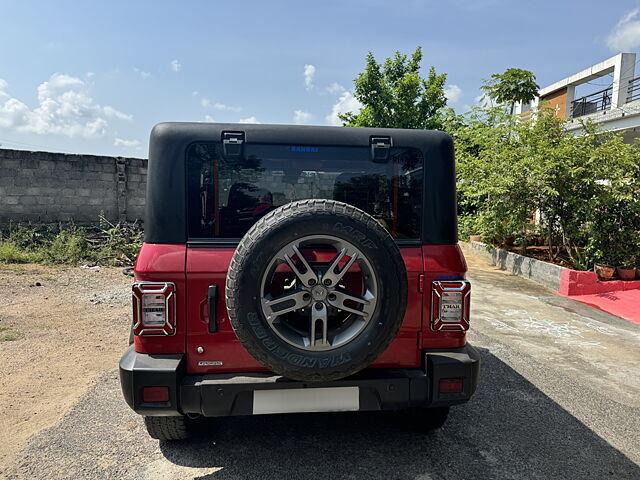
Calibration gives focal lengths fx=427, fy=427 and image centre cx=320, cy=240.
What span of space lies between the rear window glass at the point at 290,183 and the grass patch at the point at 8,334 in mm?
3694

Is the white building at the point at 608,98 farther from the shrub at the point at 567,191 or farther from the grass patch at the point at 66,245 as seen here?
the grass patch at the point at 66,245

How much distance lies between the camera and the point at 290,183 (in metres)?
2.49

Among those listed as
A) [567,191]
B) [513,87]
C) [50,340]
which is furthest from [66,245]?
[513,87]

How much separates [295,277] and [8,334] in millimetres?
4314

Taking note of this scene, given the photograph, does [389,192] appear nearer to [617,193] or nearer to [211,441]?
[211,441]

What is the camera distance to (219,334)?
2.28 meters

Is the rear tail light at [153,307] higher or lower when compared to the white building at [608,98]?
lower

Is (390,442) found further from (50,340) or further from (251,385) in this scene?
(50,340)

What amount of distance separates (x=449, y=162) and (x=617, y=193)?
6.68 meters

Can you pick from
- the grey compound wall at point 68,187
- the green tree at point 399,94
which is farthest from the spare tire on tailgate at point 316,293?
the green tree at point 399,94

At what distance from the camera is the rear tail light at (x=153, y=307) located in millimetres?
2186

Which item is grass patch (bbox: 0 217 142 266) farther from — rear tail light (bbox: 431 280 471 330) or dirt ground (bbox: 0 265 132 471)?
rear tail light (bbox: 431 280 471 330)

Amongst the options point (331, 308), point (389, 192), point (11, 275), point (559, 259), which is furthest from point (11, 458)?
point (559, 259)

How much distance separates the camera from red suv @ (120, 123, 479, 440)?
2072mm
